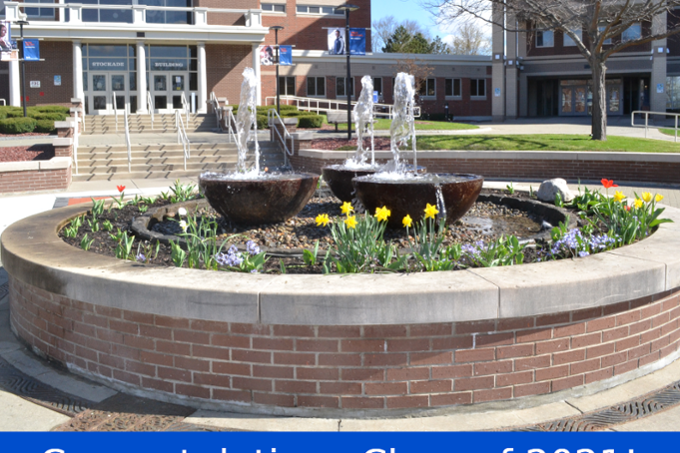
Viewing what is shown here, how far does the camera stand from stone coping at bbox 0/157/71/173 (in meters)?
15.5

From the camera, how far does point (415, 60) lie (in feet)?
159

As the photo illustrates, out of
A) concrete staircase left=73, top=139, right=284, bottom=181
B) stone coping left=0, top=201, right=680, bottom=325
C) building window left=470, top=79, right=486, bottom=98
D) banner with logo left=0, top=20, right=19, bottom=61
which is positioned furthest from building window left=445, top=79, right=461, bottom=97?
stone coping left=0, top=201, right=680, bottom=325

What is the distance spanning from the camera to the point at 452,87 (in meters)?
52.2

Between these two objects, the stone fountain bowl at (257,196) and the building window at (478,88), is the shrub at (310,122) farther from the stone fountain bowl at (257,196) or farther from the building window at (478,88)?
the building window at (478,88)

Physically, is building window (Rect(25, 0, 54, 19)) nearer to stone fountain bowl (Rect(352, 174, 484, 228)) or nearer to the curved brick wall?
stone fountain bowl (Rect(352, 174, 484, 228))

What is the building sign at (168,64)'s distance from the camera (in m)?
38.8

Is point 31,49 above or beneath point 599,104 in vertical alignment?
above

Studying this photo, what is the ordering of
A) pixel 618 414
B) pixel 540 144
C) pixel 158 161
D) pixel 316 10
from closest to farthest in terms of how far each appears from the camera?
pixel 618 414
pixel 540 144
pixel 158 161
pixel 316 10

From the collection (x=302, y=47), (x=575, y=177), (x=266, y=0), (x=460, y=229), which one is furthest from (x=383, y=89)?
(x=460, y=229)

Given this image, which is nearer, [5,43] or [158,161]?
[158,161]

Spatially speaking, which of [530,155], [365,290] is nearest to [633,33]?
[530,155]

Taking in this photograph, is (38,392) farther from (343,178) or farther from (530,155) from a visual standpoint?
(530,155)

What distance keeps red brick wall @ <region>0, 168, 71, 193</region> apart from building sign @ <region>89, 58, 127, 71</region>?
2342 centimetres

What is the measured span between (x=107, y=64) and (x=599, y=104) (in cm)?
2809
